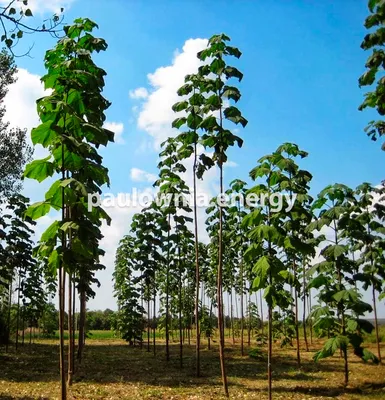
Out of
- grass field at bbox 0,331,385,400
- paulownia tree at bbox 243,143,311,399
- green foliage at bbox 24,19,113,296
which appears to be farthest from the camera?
grass field at bbox 0,331,385,400

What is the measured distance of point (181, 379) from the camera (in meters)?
16.0

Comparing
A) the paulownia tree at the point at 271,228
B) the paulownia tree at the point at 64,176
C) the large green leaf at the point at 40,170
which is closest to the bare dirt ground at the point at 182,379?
the paulownia tree at the point at 271,228

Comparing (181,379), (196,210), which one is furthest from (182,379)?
(196,210)

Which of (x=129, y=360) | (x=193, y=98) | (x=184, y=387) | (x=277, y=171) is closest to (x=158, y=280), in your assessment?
(x=129, y=360)

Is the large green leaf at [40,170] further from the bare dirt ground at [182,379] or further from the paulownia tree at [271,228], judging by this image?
the bare dirt ground at [182,379]

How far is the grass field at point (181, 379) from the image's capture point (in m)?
13.2

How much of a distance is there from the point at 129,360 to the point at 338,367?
35.2 ft

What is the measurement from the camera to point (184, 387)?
14.4m

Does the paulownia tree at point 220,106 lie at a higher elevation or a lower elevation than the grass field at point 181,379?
higher

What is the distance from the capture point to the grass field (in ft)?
43.3

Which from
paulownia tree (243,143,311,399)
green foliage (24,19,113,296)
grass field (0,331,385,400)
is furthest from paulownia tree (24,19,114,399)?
grass field (0,331,385,400)

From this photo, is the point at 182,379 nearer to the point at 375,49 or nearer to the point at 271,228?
the point at 271,228

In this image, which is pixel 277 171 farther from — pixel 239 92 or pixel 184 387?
pixel 184 387

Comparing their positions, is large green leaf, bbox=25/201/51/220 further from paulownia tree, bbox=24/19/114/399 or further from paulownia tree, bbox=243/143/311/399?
paulownia tree, bbox=243/143/311/399
